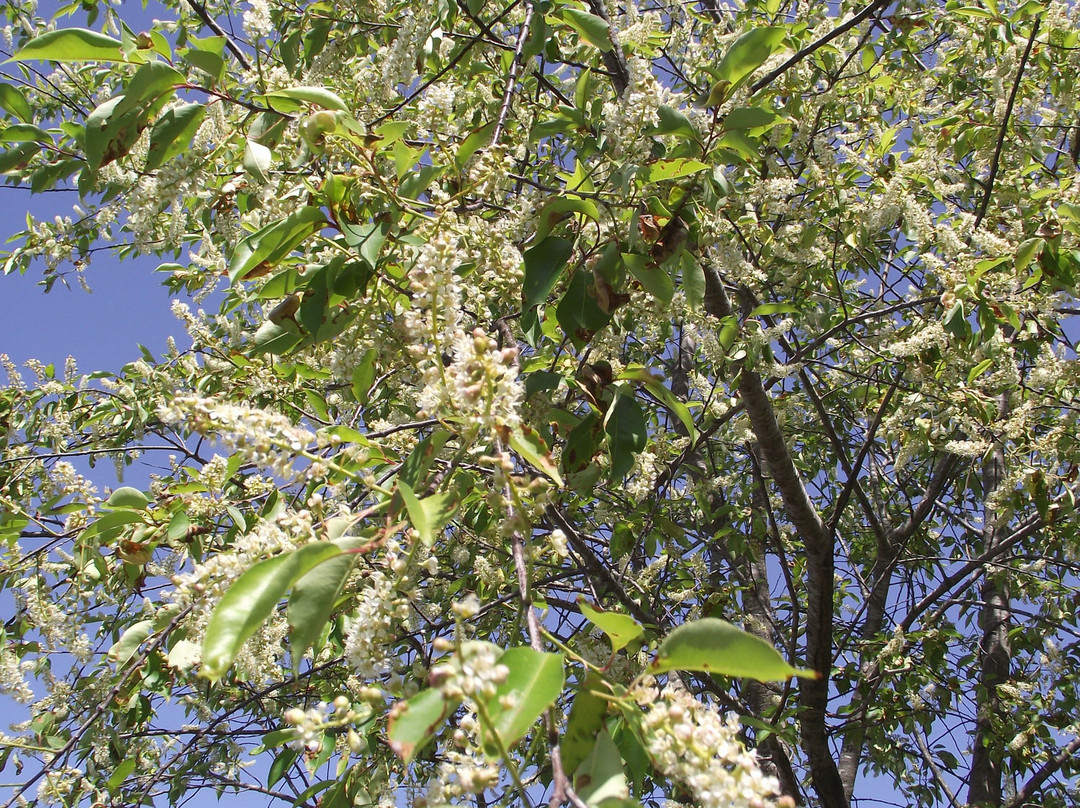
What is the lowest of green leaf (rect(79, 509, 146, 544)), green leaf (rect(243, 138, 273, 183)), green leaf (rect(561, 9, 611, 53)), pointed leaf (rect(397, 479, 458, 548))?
pointed leaf (rect(397, 479, 458, 548))

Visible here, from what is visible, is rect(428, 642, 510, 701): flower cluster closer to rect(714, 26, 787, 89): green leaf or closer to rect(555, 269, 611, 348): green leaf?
rect(555, 269, 611, 348): green leaf

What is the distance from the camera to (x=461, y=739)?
2.97 feet

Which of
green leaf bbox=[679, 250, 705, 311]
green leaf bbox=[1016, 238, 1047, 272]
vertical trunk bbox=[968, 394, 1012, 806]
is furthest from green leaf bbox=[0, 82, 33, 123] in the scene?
vertical trunk bbox=[968, 394, 1012, 806]

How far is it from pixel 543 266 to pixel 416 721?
102 centimetres

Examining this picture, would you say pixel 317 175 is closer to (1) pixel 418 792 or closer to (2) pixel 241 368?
(2) pixel 241 368

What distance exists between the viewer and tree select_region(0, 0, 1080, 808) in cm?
99

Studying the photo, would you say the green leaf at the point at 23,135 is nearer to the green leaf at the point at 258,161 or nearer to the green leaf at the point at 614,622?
the green leaf at the point at 258,161

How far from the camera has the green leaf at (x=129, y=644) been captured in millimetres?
1679

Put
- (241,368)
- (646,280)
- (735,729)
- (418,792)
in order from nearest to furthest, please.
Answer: (735,729)
(646,280)
(418,792)
(241,368)

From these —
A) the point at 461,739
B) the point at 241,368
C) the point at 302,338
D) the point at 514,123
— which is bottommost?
the point at 461,739

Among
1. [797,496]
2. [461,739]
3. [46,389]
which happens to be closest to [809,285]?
[797,496]

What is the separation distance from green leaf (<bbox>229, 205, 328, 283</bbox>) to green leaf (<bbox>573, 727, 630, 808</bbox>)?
0.99m

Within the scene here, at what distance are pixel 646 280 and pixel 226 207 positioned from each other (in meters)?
1.19

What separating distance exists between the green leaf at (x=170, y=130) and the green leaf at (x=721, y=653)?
1.16 meters
